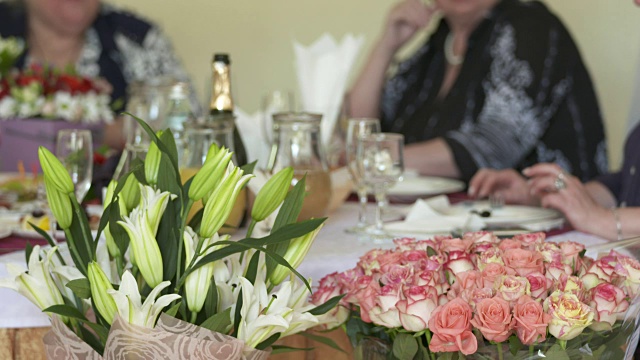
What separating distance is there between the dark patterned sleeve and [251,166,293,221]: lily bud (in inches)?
61.7

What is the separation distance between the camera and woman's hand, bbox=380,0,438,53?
109 inches

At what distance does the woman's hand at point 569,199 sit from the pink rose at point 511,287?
0.57 meters

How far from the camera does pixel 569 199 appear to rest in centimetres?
141

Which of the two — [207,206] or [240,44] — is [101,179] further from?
[240,44]

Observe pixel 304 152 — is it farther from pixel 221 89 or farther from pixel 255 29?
pixel 255 29

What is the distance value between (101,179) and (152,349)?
0.78 meters

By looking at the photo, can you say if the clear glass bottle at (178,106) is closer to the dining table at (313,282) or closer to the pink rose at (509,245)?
the dining table at (313,282)

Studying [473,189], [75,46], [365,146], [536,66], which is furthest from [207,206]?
[75,46]

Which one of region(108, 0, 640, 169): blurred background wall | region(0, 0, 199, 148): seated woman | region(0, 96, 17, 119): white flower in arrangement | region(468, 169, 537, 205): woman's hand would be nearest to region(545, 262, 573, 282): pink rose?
region(468, 169, 537, 205): woman's hand

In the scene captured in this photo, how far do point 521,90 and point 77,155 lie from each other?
1.50 m

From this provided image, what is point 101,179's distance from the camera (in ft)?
5.16

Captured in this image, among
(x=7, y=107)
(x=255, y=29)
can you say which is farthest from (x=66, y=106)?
(x=255, y=29)

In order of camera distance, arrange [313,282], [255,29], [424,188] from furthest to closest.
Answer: [255,29] → [424,188] → [313,282]

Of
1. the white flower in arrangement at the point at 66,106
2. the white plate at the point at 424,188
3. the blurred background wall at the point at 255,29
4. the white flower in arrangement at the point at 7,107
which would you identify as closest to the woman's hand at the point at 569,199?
the white plate at the point at 424,188
